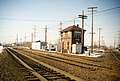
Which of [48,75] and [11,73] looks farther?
[11,73]

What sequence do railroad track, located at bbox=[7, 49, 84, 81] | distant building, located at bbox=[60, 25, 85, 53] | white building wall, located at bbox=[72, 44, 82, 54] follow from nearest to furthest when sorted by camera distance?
railroad track, located at bbox=[7, 49, 84, 81], white building wall, located at bbox=[72, 44, 82, 54], distant building, located at bbox=[60, 25, 85, 53]

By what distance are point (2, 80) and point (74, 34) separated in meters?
40.1

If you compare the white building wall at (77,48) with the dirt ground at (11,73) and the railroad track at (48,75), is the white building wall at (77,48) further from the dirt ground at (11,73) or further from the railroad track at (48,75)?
the railroad track at (48,75)

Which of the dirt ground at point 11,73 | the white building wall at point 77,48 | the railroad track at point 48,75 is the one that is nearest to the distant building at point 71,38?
the white building wall at point 77,48

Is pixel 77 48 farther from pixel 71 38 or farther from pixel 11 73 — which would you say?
pixel 11 73

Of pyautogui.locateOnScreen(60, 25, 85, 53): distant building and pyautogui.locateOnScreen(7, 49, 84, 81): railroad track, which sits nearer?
pyautogui.locateOnScreen(7, 49, 84, 81): railroad track

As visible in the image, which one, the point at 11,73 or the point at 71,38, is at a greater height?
the point at 71,38

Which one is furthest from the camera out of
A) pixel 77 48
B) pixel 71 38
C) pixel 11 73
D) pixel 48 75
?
pixel 71 38

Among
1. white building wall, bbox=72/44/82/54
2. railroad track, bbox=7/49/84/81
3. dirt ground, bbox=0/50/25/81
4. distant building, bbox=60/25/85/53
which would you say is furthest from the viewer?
distant building, bbox=60/25/85/53

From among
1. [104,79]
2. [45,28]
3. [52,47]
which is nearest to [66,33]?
[52,47]

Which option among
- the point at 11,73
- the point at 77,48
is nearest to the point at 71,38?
the point at 77,48

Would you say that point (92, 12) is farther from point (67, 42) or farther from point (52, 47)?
point (52, 47)

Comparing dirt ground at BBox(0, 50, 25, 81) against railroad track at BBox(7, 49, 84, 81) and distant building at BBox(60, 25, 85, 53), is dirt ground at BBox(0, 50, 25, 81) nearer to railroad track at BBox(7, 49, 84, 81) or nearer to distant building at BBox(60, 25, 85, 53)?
railroad track at BBox(7, 49, 84, 81)

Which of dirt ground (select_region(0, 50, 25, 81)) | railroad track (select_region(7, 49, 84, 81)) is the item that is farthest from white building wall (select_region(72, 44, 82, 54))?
railroad track (select_region(7, 49, 84, 81))
